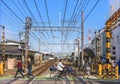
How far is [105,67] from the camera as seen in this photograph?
3159 centimetres

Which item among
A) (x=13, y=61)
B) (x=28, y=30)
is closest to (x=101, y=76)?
(x=28, y=30)

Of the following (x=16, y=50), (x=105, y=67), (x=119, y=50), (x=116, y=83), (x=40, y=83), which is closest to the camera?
(x=40, y=83)

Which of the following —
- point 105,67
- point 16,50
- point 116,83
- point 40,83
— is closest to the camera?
point 40,83

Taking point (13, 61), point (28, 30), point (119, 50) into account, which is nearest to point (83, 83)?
point (119, 50)

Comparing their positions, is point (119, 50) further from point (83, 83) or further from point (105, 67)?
point (83, 83)

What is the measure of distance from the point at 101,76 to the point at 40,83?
422 inches

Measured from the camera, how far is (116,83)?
2578cm

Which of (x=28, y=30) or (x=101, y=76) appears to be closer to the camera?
(x=101, y=76)

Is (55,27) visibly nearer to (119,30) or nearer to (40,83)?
(119,30)

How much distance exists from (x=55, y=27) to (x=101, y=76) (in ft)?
80.9

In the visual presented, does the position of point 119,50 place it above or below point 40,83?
above

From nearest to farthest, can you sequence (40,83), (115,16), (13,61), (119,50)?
(40,83)
(115,16)
(119,50)
(13,61)

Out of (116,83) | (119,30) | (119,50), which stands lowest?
(116,83)

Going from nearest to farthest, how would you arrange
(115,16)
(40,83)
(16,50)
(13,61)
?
(40,83), (115,16), (13,61), (16,50)
